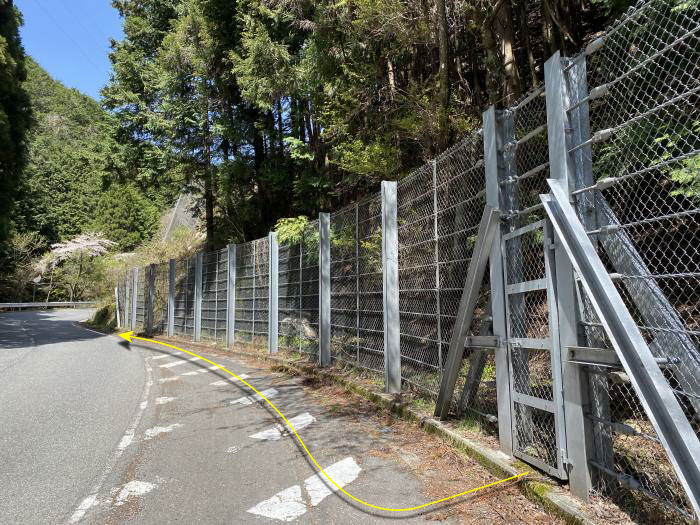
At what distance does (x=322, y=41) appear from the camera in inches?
441

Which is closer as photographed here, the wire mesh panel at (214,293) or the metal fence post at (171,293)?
the wire mesh panel at (214,293)

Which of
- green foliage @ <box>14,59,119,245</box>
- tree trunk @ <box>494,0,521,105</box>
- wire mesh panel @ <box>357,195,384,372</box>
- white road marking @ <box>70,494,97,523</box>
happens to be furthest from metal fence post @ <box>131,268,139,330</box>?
green foliage @ <box>14,59,119,245</box>

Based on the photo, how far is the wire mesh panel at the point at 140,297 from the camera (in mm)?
23250

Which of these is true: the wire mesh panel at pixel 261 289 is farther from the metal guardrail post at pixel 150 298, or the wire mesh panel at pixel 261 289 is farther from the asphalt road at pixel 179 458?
the metal guardrail post at pixel 150 298

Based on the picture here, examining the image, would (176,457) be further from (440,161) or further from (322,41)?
(322,41)

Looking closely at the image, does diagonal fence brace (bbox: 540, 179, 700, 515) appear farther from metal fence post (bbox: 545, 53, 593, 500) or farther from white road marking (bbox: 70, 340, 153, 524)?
white road marking (bbox: 70, 340, 153, 524)

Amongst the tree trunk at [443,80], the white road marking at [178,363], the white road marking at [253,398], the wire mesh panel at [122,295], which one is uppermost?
the tree trunk at [443,80]

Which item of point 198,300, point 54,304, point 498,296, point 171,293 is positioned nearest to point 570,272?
point 498,296

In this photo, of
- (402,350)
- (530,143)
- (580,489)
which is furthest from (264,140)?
(580,489)

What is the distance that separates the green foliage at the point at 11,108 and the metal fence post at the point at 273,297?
40.5 ft

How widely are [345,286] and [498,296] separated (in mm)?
4926

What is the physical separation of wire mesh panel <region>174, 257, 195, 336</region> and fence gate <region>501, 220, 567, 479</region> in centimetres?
1542

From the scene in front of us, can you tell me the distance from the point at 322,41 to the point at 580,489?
10.4 m

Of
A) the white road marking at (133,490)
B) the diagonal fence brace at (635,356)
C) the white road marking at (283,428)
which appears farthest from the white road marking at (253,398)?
the diagonal fence brace at (635,356)
